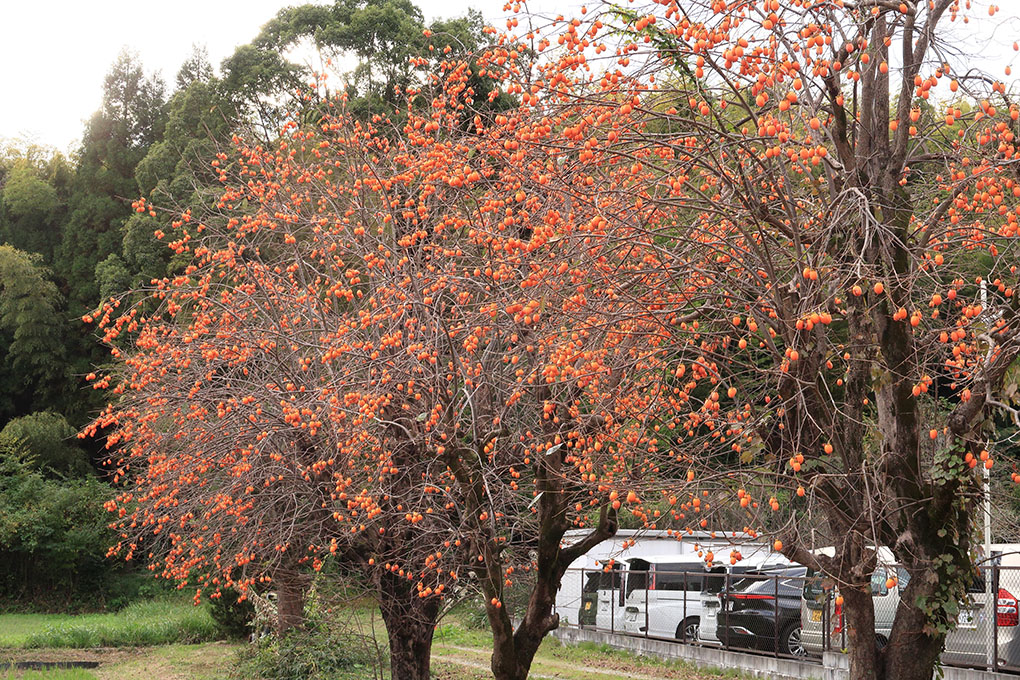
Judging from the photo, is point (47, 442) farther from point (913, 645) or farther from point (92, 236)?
point (913, 645)

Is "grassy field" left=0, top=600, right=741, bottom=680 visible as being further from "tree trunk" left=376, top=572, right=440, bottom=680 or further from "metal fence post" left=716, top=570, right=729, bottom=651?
"tree trunk" left=376, top=572, right=440, bottom=680

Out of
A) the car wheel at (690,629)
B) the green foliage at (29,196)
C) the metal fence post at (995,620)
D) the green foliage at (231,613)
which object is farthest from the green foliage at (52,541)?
the metal fence post at (995,620)

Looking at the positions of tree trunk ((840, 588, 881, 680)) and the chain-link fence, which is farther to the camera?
the chain-link fence

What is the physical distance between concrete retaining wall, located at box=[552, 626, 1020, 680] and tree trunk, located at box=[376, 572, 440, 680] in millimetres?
4563

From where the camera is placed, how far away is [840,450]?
564cm

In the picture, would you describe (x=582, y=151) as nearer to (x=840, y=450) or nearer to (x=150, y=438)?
(x=840, y=450)

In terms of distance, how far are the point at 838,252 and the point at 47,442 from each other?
1052 inches

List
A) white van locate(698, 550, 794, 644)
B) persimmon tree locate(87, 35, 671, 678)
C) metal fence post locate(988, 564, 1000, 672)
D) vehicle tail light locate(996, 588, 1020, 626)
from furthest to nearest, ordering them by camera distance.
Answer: white van locate(698, 550, 794, 644) → vehicle tail light locate(996, 588, 1020, 626) → metal fence post locate(988, 564, 1000, 672) → persimmon tree locate(87, 35, 671, 678)

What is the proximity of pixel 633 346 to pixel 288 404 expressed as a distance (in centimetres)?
383

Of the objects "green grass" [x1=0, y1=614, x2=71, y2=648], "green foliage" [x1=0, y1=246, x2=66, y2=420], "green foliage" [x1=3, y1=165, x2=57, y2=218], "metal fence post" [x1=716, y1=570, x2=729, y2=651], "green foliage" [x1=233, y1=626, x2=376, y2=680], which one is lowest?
"green grass" [x1=0, y1=614, x2=71, y2=648]

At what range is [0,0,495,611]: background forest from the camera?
23578 mm

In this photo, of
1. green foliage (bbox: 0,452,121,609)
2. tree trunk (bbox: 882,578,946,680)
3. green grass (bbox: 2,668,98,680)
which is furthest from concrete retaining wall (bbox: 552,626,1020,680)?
green foliage (bbox: 0,452,121,609)

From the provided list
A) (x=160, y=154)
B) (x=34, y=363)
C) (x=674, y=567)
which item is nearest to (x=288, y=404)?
(x=674, y=567)

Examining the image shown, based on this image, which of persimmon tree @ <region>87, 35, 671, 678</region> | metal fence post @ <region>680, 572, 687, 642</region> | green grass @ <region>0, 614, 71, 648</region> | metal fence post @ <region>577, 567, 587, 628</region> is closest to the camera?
persimmon tree @ <region>87, 35, 671, 678</region>
